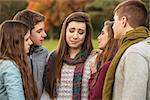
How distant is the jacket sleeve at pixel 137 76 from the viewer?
2.76 metres

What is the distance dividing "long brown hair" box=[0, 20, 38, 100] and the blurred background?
33.1 metres

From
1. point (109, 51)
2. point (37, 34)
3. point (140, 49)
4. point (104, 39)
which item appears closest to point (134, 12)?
point (140, 49)

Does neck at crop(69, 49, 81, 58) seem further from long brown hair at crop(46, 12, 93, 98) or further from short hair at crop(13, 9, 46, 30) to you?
short hair at crop(13, 9, 46, 30)

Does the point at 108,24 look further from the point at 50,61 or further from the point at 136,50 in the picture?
the point at 136,50

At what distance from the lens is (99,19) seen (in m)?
43.0

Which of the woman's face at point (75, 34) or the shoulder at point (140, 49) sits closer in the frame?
the shoulder at point (140, 49)

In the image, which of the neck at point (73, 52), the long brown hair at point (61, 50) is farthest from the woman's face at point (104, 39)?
the neck at point (73, 52)

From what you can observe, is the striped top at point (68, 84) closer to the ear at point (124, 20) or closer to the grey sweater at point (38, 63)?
the grey sweater at point (38, 63)

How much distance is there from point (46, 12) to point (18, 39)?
158 ft

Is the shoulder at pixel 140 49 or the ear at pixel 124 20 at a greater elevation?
the ear at pixel 124 20

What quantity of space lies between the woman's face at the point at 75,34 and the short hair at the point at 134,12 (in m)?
0.99

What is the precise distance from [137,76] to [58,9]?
156 ft

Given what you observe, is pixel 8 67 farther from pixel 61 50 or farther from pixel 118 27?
pixel 118 27

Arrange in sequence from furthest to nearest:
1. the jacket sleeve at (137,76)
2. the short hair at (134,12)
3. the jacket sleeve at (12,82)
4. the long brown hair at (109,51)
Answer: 1. the long brown hair at (109,51)
2. the jacket sleeve at (12,82)
3. the short hair at (134,12)
4. the jacket sleeve at (137,76)
